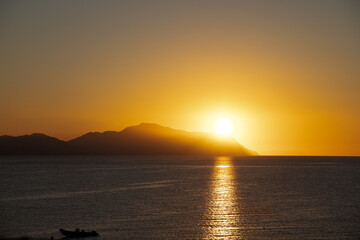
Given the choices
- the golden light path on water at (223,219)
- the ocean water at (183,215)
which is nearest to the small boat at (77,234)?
the ocean water at (183,215)

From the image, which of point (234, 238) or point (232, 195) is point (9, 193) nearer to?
point (232, 195)

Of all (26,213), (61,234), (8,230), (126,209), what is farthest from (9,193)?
(61,234)

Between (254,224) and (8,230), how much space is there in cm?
3917

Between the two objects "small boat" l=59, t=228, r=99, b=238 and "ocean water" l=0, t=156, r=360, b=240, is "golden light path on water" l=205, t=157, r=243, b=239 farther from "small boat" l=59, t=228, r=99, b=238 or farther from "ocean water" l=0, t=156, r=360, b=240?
"small boat" l=59, t=228, r=99, b=238

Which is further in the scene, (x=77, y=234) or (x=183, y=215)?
(x=183, y=215)

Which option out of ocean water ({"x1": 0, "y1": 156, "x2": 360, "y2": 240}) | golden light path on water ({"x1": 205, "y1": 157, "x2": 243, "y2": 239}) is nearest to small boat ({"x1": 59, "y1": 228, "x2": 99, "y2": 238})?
ocean water ({"x1": 0, "y1": 156, "x2": 360, "y2": 240})

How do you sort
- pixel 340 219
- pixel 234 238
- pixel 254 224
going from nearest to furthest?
pixel 234 238 → pixel 254 224 → pixel 340 219

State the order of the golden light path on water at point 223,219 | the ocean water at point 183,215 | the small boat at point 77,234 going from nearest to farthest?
1. the small boat at point 77,234
2. the golden light path on water at point 223,219
3. the ocean water at point 183,215

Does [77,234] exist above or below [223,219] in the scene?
above

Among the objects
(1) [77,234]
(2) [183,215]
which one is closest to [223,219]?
(2) [183,215]

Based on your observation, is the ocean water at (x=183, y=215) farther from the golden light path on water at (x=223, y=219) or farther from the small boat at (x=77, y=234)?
the small boat at (x=77, y=234)

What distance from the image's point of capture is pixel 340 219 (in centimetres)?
7381

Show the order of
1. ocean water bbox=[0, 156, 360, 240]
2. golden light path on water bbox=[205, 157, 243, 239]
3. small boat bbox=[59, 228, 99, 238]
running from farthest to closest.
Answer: ocean water bbox=[0, 156, 360, 240] < golden light path on water bbox=[205, 157, 243, 239] < small boat bbox=[59, 228, 99, 238]

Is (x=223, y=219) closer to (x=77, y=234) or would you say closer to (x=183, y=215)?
(x=183, y=215)
